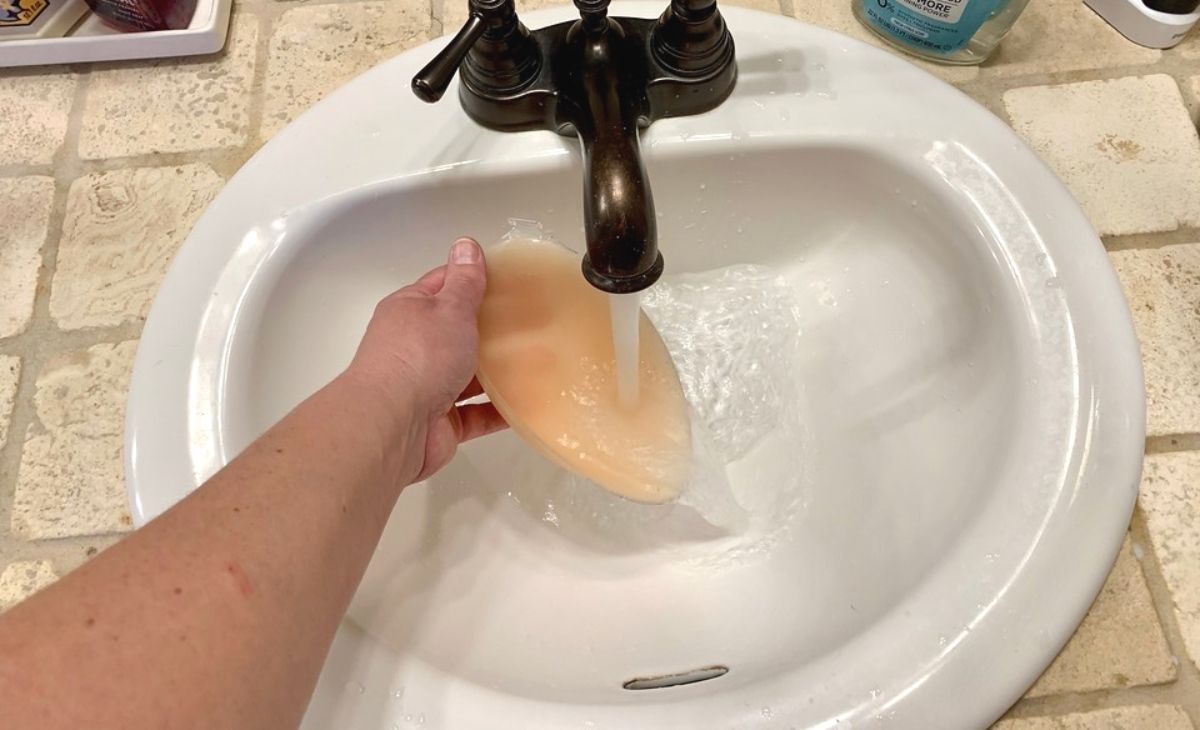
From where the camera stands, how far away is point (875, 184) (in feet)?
1.85

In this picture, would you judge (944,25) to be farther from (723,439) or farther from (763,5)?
(723,439)

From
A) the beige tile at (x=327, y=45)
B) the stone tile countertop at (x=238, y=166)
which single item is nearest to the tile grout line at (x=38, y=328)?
the stone tile countertop at (x=238, y=166)

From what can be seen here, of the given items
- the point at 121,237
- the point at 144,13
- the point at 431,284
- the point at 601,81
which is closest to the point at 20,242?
the point at 121,237

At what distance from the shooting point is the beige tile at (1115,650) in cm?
42

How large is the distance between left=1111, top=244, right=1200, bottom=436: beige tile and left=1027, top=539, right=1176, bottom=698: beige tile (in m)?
0.10

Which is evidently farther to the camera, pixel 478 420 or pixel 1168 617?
pixel 478 420

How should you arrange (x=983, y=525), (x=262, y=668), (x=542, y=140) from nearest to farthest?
(x=262, y=668)
(x=983, y=525)
(x=542, y=140)

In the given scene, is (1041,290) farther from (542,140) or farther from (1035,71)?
(542,140)

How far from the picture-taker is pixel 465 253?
1.76 ft

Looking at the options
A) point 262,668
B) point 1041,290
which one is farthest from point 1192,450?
point 262,668

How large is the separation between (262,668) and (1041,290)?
43 centimetres

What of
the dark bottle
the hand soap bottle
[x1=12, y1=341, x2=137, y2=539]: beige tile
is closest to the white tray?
the dark bottle

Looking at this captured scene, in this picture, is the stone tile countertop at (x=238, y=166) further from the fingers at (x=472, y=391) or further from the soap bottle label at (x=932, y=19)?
the fingers at (x=472, y=391)

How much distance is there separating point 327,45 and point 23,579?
403mm
